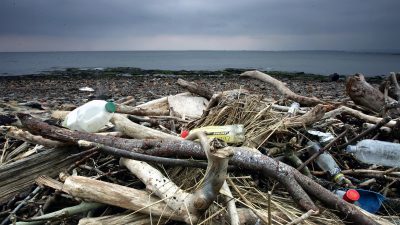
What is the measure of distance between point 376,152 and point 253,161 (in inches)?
76.4

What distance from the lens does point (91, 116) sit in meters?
3.79

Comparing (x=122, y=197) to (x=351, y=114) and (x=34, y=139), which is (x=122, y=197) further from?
(x=351, y=114)

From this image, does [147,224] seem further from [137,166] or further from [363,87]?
[363,87]

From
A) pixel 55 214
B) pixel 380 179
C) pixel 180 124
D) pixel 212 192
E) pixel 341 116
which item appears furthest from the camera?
pixel 341 116

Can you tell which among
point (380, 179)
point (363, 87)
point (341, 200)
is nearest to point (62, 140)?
point (341, 200)

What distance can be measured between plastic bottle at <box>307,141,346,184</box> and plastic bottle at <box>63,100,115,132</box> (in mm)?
2335

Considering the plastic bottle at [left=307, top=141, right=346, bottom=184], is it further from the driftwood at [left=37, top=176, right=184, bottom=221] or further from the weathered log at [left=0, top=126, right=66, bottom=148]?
the weathered log at [left=0, top=126, right=66, bottom=148]

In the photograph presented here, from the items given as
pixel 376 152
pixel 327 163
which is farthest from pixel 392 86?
pixel 327 163

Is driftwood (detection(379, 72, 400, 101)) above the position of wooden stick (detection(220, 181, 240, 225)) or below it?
above

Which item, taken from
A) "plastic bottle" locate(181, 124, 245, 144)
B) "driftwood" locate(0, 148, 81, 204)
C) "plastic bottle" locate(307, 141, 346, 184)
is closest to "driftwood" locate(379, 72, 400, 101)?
"plastic bottle" locate(307, 141, 346, 184)

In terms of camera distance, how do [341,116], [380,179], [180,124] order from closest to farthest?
[380,179] → [180,124] → [341,116]

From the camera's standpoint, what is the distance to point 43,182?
3.12m

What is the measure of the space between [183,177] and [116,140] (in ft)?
2.59

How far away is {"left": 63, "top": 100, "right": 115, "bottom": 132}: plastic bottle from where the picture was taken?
A: 3740mm
